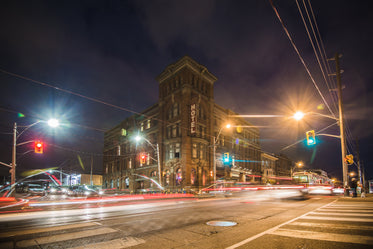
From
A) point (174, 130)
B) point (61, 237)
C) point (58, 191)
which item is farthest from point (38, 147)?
point (58, 191)

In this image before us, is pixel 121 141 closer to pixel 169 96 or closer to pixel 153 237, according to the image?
pixel 169 96

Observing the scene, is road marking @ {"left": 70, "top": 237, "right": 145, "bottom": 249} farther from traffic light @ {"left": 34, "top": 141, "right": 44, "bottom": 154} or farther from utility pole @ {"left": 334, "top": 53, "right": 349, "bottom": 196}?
utility pole @ {"left": 334, "top": 53, "right": 349, "bottom": 196}

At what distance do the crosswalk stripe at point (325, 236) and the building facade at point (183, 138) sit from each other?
20.6 meters

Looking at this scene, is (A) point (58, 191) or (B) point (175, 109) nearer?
(B) point (175, 109)

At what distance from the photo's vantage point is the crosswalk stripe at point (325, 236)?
16.4ft

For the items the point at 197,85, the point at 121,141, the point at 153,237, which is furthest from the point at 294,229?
the point at 121,141

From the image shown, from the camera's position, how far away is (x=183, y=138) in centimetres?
3738

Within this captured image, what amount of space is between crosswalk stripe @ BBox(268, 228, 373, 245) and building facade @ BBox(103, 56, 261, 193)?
2061 cm

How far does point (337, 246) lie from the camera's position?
15.3 feet

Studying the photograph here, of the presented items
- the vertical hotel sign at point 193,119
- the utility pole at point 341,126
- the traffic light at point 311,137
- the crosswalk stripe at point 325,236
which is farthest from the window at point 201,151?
the crosswalk stripe at point 325,236

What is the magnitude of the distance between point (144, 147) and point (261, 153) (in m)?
39.2

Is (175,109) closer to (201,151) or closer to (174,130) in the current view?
(174,130)

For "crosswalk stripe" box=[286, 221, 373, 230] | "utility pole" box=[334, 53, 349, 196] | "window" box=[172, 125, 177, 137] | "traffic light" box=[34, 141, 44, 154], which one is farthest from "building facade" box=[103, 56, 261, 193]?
"crosswalk stripe" box=[286, 221, 373, 230]

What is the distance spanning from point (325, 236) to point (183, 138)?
3220 cm
